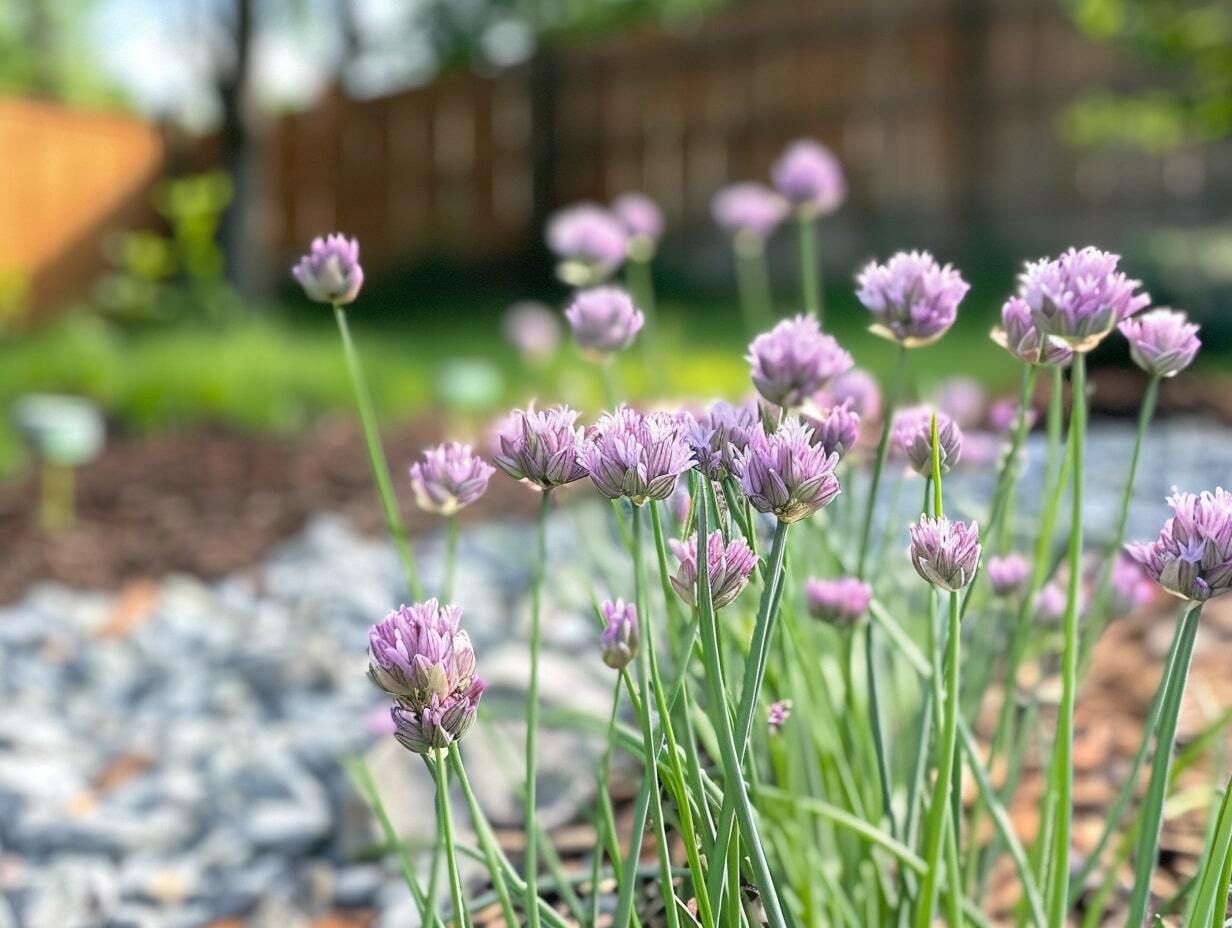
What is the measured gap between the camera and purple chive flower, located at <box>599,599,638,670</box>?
0.69m

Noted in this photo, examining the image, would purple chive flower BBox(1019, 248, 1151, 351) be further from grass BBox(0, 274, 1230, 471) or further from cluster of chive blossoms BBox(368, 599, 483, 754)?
grass BBox(0, 274, 1230, 471)

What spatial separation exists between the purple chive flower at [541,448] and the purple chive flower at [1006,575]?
1.70 ft

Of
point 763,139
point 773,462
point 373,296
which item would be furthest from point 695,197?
point 773,462

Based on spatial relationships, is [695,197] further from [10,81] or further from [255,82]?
[10,81]

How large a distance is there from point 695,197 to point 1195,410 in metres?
6.15

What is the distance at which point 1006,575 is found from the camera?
41.9 inches

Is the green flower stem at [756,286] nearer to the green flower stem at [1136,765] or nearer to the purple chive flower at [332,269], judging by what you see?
the green flower stem at [1136,765]

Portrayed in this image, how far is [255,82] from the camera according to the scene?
249 inches

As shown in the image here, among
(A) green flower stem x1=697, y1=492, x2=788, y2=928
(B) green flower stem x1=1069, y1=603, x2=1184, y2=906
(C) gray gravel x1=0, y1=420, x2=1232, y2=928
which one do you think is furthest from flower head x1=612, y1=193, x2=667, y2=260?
(A) green flower stem x1=697, y1=492, x2=788, y2=928

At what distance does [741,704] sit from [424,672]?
169 mm

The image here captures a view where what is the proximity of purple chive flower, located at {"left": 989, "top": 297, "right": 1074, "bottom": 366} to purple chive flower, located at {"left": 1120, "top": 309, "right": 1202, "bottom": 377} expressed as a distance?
0.04 metres

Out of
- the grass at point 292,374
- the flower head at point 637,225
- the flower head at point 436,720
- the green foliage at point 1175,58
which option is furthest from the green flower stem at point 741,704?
the green foliage at point 1175,58

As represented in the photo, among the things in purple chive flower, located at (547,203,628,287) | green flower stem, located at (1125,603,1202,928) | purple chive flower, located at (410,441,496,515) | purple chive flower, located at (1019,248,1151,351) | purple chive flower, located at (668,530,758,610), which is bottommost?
green flower stem, located at (1125,603,1202,928)

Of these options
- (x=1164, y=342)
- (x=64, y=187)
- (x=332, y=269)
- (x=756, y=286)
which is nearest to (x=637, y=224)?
(x=332, y=269)
